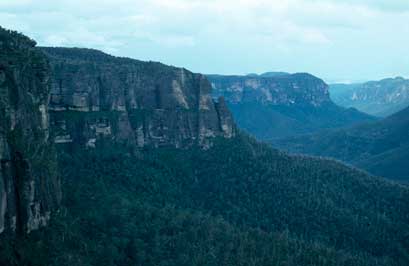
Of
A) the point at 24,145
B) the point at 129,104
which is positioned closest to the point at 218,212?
the point at 129,104

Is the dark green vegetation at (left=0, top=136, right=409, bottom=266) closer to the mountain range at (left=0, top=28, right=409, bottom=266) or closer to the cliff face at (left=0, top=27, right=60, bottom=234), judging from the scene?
the mountain range at (left=0, top=28, right=409, bottom=266)

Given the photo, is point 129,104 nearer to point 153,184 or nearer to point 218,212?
point 153,184

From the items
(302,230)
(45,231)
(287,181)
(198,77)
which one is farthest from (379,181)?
(45,231)

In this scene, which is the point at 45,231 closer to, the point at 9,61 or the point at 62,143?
the point at 9,61

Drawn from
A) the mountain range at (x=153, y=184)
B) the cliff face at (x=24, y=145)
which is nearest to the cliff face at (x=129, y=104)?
the mountain range at (x=153, y=184)

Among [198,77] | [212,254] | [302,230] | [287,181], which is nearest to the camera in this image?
[212,254]

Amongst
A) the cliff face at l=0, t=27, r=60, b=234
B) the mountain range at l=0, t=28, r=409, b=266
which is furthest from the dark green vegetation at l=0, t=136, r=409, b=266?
the cliff face at l=0, t=27, r=60, b=234

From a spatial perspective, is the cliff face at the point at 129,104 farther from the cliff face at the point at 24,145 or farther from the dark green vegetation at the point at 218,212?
the cliff face at the point at 24,145
